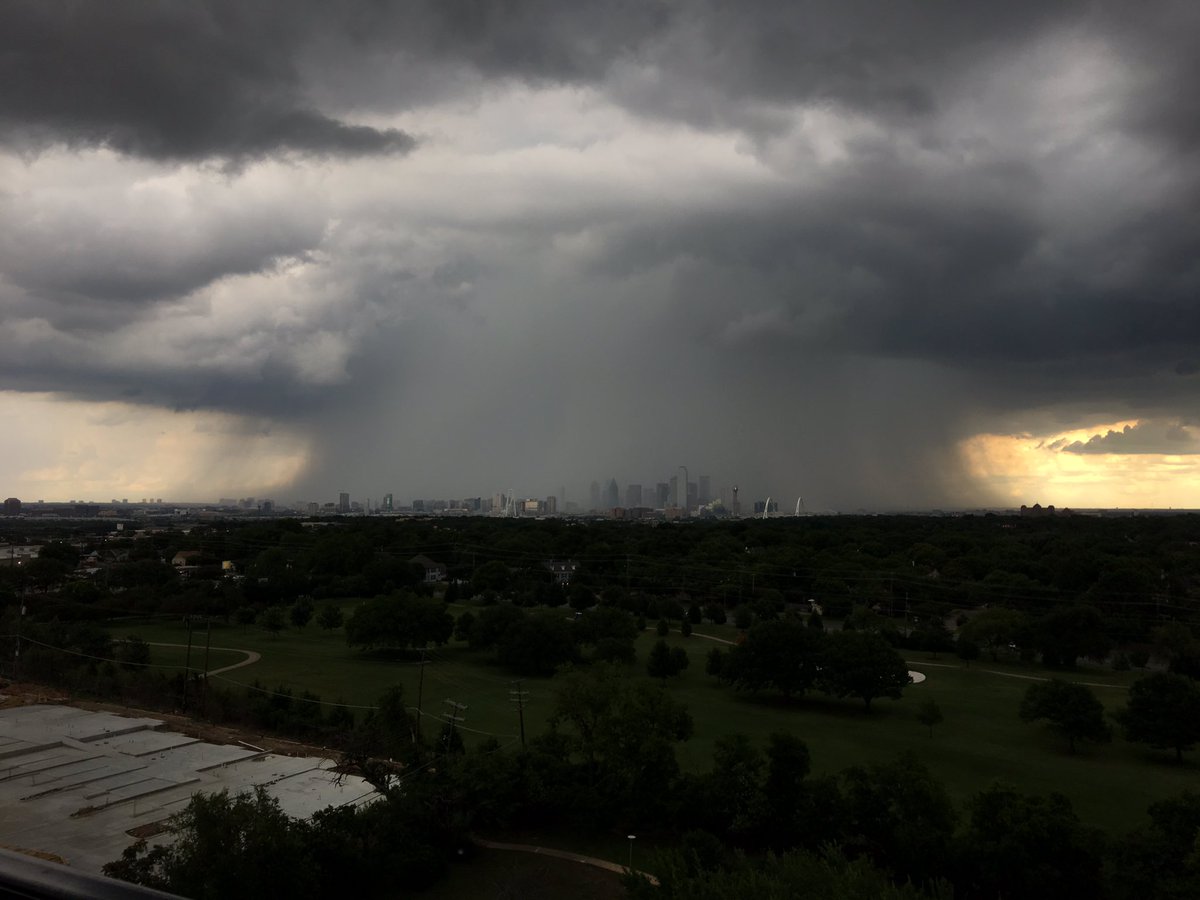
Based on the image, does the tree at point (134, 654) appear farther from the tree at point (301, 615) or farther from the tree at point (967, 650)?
the tree at point (967, 650)

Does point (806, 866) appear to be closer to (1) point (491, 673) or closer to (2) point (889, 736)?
(2) point (889, 736)

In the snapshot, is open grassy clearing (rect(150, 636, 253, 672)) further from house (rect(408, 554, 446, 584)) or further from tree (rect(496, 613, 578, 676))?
house (rect(408, 554, 446, 584))

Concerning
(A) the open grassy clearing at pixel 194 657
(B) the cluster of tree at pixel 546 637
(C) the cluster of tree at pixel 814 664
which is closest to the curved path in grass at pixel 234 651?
(A) the open grassy clearing at pixel 194 657

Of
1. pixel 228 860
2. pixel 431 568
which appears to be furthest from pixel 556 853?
pixel 431 568

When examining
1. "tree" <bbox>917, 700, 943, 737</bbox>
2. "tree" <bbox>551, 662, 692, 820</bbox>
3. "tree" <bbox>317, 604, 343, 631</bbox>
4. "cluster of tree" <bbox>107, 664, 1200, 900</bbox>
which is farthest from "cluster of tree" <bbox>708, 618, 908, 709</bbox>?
"tree" <bbox>317, 604, 343, 631</bbox>

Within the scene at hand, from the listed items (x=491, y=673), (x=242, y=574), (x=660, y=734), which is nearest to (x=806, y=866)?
(x=660, y=734)

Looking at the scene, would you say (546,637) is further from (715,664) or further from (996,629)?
(996,629)
